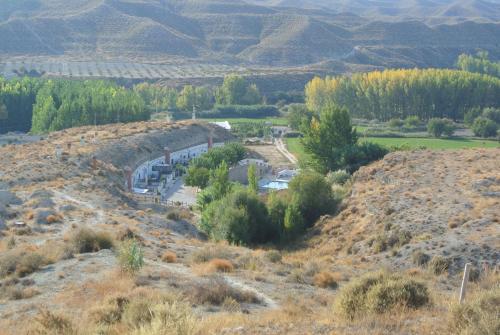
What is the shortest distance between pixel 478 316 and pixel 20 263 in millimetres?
9861

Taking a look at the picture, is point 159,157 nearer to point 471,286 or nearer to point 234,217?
point 234,217

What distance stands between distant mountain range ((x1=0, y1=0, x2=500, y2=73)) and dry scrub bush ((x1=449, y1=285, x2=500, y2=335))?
106720 millimetres

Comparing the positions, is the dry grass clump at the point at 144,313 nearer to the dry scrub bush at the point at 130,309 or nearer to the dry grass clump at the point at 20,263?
the dry scrub bush at the point at 130,309

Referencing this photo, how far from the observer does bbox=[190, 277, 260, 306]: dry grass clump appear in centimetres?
1248

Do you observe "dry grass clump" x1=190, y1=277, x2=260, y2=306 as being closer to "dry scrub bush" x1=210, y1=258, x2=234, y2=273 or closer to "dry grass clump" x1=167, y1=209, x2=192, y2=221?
"dry scrub bush" x1=210, y1=258, x2=234, y2=273

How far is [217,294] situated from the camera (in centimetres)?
1266

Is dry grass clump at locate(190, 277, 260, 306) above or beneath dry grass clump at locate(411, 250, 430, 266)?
above

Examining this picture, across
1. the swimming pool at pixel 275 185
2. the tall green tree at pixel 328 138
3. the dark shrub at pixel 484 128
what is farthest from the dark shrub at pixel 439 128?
the swimming pool at pixel 275 185

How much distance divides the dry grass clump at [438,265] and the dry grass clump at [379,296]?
5.92 m

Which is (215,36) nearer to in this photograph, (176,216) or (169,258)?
(176,216)

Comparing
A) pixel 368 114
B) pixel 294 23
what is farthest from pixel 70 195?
pixel 294 23

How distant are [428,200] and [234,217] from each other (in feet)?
23.0

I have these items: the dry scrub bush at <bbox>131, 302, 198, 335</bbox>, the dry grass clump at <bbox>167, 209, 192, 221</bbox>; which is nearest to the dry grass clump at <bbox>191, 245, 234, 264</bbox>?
the dry scrub bush at <bbox>131, 302, 198, 335</bbox>

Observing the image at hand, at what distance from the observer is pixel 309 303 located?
13.0 metres
